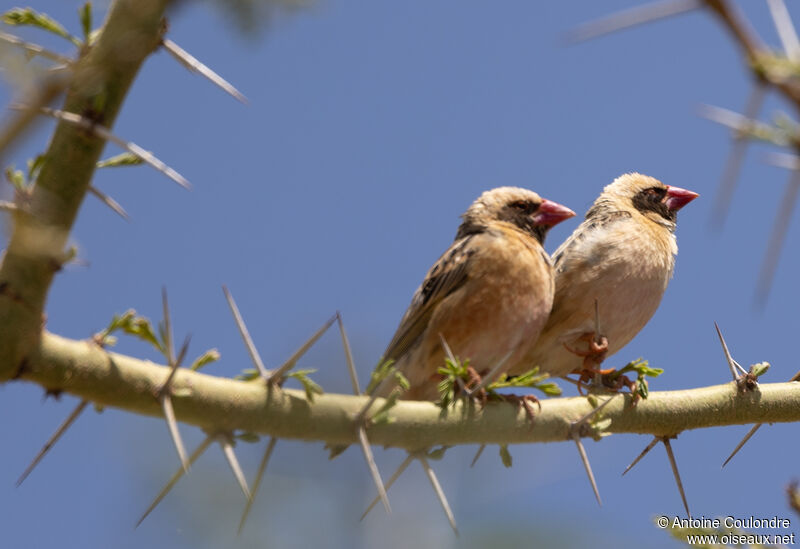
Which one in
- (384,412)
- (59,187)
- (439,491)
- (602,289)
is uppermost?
(59,187)

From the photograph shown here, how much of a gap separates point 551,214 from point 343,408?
3.57m

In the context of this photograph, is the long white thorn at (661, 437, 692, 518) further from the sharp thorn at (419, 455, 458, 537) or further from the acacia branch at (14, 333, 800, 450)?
the sharp thorn at (419, 455, 458, 537)

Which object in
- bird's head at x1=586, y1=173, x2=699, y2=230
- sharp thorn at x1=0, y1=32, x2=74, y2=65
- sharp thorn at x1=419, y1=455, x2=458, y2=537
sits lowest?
sharp thorn at x1=419, y1=455, x2=458, y2=537

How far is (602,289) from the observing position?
6.77 m

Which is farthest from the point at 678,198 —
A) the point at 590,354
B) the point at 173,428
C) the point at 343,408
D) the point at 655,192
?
the point at 173,428

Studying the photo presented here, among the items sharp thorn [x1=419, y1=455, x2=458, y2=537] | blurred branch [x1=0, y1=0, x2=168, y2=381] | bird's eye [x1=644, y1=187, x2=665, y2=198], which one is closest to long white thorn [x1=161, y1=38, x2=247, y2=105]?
blurred branch [x1=0, y1=0, x2=168, y2=381]

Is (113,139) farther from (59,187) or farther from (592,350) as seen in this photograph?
(592,350)

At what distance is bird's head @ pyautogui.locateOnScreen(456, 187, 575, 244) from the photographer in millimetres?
7059

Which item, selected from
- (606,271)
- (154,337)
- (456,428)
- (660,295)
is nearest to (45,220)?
(154,337)

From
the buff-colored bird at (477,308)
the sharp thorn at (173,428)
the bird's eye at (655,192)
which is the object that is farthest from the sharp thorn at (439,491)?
the bird's eye at (655,192)

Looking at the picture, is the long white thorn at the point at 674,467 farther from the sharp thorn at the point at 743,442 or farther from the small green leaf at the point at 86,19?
the small green leaf at the point at 86,19

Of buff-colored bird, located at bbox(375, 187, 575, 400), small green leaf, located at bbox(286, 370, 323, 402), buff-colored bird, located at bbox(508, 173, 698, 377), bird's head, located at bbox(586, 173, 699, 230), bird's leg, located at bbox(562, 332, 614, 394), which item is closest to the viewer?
small green leaf, located at bbox(286, 370, 323, 402)

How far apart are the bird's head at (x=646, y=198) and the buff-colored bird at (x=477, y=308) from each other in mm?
1601

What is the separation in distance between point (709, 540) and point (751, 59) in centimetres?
201
